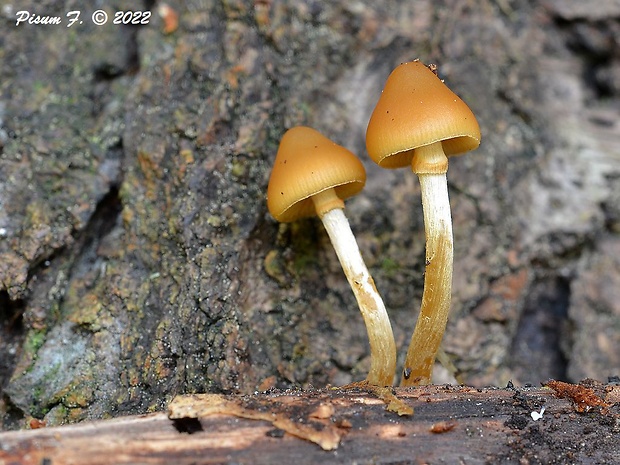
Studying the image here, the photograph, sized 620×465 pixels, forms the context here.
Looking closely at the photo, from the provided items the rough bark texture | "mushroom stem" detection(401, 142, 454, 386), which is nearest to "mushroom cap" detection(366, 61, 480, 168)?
"mushroom stem" detection(401, 142, 454, 386)

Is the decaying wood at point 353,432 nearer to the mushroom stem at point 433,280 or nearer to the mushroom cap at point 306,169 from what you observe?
the mushroom stem at point 433,280

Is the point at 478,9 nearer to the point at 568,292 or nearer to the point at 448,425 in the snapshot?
the point at 568,292

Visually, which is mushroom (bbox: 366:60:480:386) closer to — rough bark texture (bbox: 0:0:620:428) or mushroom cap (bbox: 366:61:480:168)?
mushroom cap (bbox: 366:61:480:168)

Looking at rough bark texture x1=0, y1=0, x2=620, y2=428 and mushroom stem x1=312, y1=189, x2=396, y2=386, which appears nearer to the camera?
mushroom stem x1=312, y1=189, x2=396, y2=386

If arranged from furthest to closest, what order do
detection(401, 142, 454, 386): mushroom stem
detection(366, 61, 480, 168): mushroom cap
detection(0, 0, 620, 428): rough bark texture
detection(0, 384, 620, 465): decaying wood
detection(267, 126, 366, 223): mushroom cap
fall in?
detection(0, 0, 620, 428): rough bark texture
detection(401, 142, 454, 386): mushroom stem
detection(267, 126, 366, 223): mushroom cap
detection(366, 61, 480, 168): mushroom cap
detection(0, 384, 620, 465): decaying wood

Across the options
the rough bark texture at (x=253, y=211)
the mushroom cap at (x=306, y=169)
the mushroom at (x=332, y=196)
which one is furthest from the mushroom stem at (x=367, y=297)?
the rough bark texture at (x=253, y=211)

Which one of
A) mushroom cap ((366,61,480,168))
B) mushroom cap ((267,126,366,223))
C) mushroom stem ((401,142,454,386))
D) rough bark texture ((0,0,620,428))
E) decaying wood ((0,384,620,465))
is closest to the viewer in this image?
decaying wood ((0,384,620,465))

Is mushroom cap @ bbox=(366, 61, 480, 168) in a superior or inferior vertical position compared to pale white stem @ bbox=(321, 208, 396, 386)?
superior
